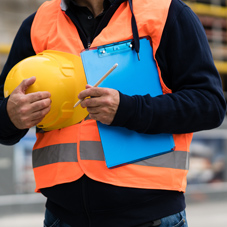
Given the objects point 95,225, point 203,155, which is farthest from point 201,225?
point 95,225

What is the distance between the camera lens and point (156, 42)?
1.54 meters

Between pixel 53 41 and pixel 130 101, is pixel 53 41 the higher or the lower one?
the higher one

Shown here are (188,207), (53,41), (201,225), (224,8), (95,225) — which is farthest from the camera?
(224,8)

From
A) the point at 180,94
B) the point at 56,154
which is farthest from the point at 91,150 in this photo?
the point at 180,94

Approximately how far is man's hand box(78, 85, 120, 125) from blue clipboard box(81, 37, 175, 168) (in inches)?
3.5

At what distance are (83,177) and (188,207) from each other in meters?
5.56

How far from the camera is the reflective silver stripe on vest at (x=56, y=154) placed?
155 centimetres

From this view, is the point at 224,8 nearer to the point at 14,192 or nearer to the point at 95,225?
the point at 14,192

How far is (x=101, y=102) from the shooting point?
1362 mm

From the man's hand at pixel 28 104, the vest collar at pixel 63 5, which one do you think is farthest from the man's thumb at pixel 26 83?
the vest collar at pixel 63 5

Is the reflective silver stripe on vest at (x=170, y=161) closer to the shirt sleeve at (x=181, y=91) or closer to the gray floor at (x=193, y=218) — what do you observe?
the shirt sleeve at (x=181, y=91)

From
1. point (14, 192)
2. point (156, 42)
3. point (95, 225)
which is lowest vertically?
point (14, 192)

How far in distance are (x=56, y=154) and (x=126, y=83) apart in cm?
39

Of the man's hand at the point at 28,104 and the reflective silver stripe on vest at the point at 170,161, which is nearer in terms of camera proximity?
the man's hand at the point at 28,104
